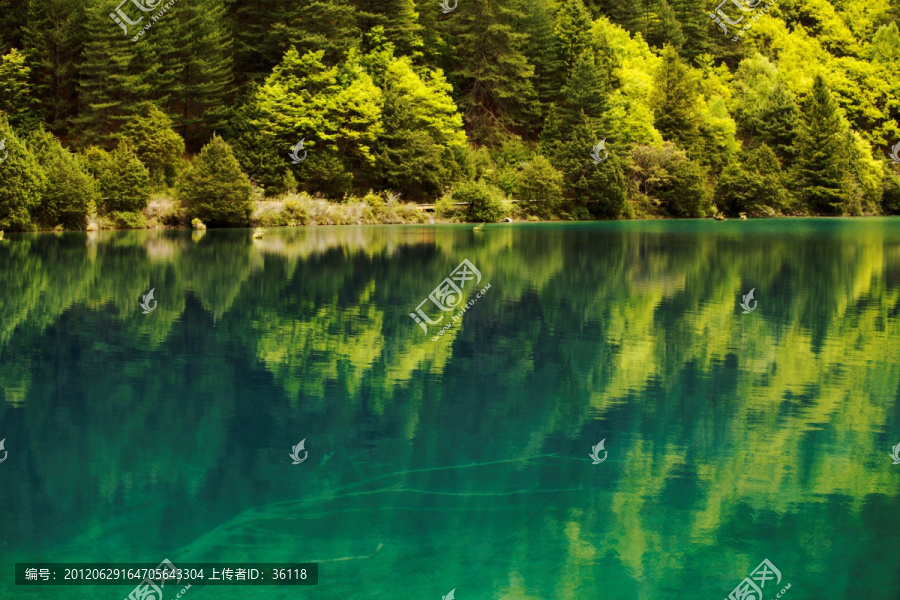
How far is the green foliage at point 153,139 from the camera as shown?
41656 millimetres

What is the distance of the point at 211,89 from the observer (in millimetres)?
46781

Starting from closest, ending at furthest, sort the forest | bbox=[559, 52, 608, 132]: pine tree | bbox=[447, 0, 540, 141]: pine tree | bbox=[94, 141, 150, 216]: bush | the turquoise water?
the turquoise water < bbox=[94, 141, 150, 216]: bush < the forest < bbox=[559, 52, 608, 132]: pine tree < bbox=[447, 0, 540, 141]: pine tree

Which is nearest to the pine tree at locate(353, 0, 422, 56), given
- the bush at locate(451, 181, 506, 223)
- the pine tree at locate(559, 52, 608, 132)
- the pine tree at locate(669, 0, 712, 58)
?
the pine tree at locate(559, 52, 608, 132)

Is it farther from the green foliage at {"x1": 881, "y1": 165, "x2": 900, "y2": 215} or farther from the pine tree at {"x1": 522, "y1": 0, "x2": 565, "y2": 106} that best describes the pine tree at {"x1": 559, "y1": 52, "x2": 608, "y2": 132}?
the green foliage at {"x1": 881, "y1": 165, "x2": 900, "y2": 215}

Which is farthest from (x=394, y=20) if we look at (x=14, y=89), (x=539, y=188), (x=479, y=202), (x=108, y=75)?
(x=14, y=89)

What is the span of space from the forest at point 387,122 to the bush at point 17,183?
8 centimetres

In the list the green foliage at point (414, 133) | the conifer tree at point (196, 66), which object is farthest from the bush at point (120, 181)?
the green foliage at point (414, 133)

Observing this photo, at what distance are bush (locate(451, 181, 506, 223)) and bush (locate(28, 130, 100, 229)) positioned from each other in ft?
61.9

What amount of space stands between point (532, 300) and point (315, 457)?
9.23 meters

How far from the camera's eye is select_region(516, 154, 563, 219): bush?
158ft

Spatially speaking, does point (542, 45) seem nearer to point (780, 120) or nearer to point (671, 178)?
point (671, 178)

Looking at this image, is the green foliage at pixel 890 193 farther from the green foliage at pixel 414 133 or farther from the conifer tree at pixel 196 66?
the conifer tree at pixel 196 66

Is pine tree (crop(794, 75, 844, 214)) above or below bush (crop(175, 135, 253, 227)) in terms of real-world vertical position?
above

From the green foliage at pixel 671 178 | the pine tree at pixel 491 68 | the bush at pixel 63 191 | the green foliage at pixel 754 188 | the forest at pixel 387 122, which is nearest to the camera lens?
the bush at pixel 63 191
